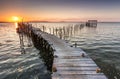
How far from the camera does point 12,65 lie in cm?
1630

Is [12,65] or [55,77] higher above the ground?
[55,77]

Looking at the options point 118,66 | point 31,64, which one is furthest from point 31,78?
point 118,66

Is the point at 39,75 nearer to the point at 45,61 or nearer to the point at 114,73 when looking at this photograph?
the point at 45,61

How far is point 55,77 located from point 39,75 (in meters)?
6.08

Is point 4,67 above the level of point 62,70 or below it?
below

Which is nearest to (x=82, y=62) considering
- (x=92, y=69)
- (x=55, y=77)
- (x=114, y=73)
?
(x=92, y=69)

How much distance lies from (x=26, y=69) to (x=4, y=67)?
2.93 metres

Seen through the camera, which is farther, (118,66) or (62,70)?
(118,66)

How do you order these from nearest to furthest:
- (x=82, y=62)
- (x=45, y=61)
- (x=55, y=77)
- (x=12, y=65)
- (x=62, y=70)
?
1. (x=55, y=77)
2. (x=62, y=70)
3. (x=82, y=62)
4. (x=12, y=65)
5. (x=45, y=61)

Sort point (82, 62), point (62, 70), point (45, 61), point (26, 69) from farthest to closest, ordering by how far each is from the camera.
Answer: point (45, 61)
point (26, 69)
point (82, 62)
point (62, 70)

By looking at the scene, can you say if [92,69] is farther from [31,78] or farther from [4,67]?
[4,67]

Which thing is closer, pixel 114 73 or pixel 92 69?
pixel 92 69

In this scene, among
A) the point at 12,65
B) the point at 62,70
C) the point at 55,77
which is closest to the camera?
the point at 55,77

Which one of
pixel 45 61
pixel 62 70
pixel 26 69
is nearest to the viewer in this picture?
pixel 62 70
